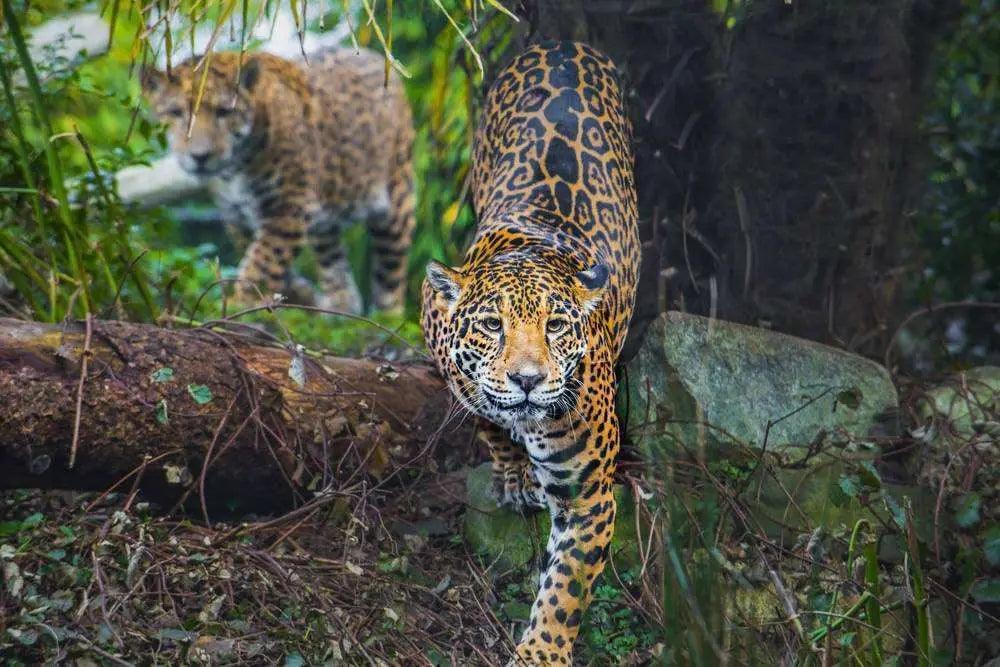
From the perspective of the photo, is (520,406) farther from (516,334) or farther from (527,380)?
(516,334)

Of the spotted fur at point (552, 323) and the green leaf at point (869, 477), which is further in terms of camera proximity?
the green leaf at point (869, 477)

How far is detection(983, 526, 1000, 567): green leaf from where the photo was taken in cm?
498

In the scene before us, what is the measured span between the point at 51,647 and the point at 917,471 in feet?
11.9

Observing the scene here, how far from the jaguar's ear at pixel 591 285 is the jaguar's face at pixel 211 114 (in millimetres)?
5938

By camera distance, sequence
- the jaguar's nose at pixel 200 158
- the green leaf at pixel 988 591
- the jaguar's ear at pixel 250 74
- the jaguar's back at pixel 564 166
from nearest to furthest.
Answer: the green leaf at pixel 988 591, the jaguar's back at pixel 564 166, the jaguar's nose at pixel 200 158, the jaguar's ear at pixel 250 74

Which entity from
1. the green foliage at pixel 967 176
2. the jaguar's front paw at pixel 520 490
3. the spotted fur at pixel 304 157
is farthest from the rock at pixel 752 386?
the spotted fur at pixel 304 157

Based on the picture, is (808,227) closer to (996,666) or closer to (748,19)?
(748,19)

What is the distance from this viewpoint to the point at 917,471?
612 centimetres

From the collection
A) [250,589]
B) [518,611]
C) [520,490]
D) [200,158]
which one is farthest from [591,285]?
[200,158]

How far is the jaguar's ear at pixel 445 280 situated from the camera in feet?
17.6

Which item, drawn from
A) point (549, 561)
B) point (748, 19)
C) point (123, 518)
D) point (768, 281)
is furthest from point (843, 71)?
point (123, 518)

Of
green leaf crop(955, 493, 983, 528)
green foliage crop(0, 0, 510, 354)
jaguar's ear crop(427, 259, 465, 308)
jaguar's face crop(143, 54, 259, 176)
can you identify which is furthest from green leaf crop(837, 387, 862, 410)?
jaguar's face crop(143, 54, 259, 176)

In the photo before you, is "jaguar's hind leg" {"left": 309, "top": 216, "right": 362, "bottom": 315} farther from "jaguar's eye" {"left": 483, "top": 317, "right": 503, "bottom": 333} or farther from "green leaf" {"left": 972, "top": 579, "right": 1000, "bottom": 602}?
"green leaf" {"left": 972, "top": 579, "right": 1000, "bottom": 602}

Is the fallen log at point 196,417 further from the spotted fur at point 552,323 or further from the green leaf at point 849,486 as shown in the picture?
the green leaf at point 849,486
